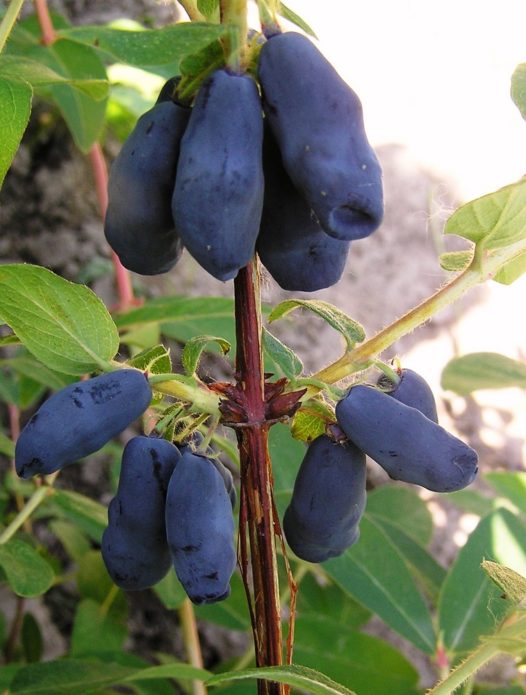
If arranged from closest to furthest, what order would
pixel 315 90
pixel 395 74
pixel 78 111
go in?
pixel 315 90
pixel 78 111
pixel 395 74

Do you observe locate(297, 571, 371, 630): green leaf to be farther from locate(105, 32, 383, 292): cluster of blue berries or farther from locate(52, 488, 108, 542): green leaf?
locate(105, 32, 383, 292): cluster of blue berries

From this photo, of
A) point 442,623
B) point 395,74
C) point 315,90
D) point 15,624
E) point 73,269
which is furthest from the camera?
point 395,74

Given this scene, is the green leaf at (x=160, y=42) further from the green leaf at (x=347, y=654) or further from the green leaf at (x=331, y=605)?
the green leaf at (x=331, y=605)

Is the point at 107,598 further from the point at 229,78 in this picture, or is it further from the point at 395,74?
the point at 395,74

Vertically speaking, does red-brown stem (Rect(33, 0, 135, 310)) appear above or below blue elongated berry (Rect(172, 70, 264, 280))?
below

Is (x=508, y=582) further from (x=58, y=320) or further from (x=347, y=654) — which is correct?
(x=347, y=654)

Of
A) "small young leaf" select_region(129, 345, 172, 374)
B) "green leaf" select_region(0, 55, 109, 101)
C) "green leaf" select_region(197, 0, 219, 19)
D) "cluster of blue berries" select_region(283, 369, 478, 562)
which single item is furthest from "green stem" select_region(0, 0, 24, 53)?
"cluster of blue berries" select_region(283, 369, 478, 562)

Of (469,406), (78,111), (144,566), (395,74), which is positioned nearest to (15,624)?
(78,111)
